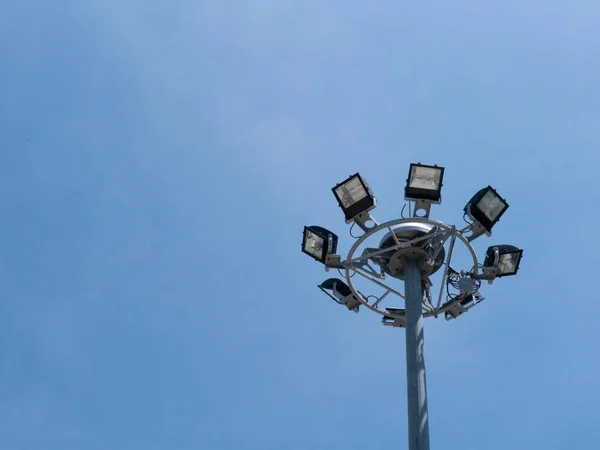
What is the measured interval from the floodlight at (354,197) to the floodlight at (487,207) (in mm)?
1834

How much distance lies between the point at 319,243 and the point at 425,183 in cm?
228

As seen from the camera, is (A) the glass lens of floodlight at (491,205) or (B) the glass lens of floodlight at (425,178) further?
(A) the glass lens of floodlight at (491,205)

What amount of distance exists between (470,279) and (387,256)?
5.23 feet

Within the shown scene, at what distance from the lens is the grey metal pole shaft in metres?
12.2

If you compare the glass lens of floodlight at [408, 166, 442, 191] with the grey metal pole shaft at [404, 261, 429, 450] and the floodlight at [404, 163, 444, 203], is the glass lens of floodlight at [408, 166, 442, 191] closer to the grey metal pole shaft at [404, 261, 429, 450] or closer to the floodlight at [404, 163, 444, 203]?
the floodlight at [404, 163, 444, 203]

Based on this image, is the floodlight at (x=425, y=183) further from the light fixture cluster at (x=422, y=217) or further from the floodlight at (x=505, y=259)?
the floodlight at (x=505, y=259)

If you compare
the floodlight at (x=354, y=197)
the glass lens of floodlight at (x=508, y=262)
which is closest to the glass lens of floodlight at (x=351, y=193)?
the floodlight at (x=354, y=197)

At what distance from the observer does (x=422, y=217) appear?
15.2 metres

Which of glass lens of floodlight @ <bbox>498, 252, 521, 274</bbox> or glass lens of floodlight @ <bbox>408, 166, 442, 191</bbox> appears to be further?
glass lens of floodlight @ <bbox>498, 252, 521, 274</bbox>

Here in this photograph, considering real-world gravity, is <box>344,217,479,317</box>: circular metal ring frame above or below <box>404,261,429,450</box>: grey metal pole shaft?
above

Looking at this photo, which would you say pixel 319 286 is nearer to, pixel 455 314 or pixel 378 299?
pixel 378 299

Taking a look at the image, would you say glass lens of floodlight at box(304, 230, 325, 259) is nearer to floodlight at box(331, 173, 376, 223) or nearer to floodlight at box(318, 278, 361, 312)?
floodlight at box(331, 173, 376, 223)

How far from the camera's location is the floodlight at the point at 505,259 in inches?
629

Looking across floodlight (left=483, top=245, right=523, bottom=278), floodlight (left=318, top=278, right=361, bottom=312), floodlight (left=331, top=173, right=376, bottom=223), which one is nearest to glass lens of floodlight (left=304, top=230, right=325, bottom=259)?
floodlight (left=331, top=173, right=376, bottom=223)
